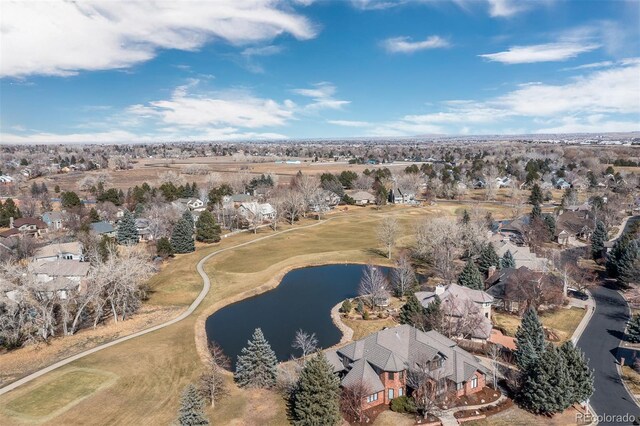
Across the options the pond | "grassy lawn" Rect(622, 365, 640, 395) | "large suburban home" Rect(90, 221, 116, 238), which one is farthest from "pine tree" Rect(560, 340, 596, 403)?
"large suburban home" Rect(90, 221, 116, 238)

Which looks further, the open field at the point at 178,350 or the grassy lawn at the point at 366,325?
the grassy lawn at the point at 366,325

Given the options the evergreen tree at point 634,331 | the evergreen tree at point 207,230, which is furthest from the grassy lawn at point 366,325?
the evergreen tree at point 207,230

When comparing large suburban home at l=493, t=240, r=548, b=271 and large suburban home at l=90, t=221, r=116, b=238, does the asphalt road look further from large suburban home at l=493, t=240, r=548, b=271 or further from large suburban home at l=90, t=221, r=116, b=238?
large suburban home at l=90, t=221, r=116, b=238

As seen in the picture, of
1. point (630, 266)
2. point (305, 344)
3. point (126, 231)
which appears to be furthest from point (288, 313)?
point (630, 266)

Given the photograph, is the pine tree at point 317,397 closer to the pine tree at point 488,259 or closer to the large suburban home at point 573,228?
the pine tree at point 488,259

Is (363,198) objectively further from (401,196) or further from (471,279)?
(471,279)

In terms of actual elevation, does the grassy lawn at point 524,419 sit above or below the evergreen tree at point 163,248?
below
